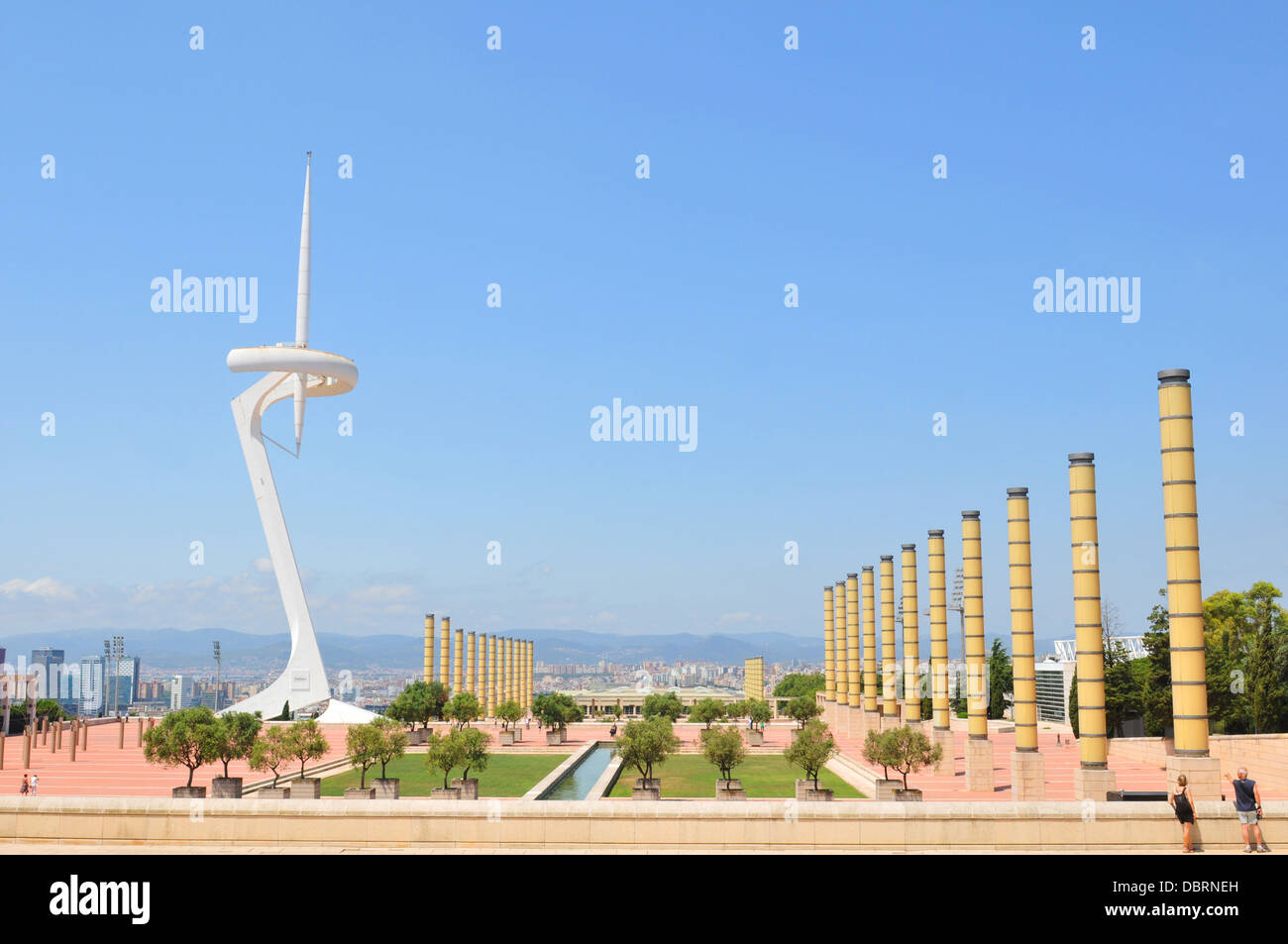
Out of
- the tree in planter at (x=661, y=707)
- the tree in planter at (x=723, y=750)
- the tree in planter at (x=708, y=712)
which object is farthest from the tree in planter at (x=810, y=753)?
the tree in planter at (x=661, y=707)

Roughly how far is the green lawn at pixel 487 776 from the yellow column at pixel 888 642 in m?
14.4

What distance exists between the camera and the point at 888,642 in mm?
50281

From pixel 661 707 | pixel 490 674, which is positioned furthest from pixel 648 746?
pixel 490 674

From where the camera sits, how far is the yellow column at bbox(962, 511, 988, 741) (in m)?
35.0

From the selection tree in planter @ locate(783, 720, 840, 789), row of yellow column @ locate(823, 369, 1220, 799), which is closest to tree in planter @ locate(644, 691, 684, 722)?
row of yellow column @ locate(823, 369, 1220, 799)

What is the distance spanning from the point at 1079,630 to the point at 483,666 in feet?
228

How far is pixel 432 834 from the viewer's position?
55.6ft

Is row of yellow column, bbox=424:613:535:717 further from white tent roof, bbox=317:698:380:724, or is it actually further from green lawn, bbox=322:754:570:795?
green lawn, bbox=322:754:570:795

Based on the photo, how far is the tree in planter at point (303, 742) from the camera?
32.6 meters

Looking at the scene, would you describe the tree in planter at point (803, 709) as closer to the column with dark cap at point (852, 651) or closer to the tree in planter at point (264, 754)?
the column with dark cap at point (852, 651)
